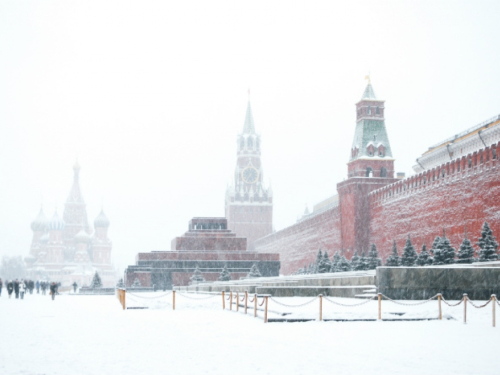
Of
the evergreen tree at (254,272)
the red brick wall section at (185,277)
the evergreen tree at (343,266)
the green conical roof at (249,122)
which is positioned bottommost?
the red brick wall section at (185,277)

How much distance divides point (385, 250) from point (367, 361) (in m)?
24.6

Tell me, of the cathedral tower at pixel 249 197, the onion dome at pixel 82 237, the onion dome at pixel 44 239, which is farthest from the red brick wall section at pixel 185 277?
the onion dome at pixel 44 239

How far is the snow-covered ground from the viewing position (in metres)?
7.47

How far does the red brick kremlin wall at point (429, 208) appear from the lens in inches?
910

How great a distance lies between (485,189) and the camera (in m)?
23.1

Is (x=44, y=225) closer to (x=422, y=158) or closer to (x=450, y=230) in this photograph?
(x=422, y=158)

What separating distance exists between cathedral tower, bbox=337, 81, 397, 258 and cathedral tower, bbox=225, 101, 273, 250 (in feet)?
124

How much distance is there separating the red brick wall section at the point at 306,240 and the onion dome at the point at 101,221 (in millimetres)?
41266

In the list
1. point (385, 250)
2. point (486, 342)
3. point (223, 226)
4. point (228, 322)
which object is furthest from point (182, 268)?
point (486, 342)

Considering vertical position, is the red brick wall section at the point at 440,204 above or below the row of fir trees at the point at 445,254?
above

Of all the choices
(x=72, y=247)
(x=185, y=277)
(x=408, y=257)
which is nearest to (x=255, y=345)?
(x=408, y=257)

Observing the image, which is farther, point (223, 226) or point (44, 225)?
point (44, 225)

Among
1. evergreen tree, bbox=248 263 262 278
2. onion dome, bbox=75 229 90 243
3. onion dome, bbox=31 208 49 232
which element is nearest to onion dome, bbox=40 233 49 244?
onion dome, bbox=31 208 49 232

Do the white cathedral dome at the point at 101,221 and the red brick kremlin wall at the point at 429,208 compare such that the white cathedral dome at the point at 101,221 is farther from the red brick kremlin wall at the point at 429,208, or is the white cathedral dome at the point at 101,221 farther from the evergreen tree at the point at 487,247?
the evergreen tree at the point at 487,247
